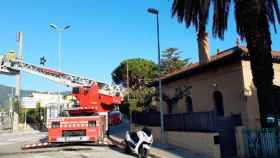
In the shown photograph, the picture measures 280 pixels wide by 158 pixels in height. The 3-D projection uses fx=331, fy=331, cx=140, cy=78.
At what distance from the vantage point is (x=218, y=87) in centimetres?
1972

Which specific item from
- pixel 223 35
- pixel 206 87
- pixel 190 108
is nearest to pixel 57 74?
pixel 190 108

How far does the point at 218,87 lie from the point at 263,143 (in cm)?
732

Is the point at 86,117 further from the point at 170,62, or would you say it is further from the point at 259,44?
the point at 170,62

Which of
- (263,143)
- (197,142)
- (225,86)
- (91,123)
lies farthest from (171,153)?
(225,86)

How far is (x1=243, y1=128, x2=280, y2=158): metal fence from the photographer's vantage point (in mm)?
12438

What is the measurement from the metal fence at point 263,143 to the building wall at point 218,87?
4635mm

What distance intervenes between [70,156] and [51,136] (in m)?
3.34

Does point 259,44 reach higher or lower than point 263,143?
higher

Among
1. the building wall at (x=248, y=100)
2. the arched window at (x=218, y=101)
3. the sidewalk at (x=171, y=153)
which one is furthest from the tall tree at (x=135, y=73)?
the sidewalk at (x=171, y=153)

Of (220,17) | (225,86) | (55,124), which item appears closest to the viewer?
(220,17)

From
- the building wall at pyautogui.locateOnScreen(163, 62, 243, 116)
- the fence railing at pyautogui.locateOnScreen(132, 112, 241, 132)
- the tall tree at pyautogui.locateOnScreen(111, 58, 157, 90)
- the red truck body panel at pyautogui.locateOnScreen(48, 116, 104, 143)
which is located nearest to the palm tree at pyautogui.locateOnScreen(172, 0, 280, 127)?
the fence railing at pyautogui.locateOnScreen(132, 112, 241, 132)

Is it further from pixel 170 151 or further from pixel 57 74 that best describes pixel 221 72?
pixel 57 74

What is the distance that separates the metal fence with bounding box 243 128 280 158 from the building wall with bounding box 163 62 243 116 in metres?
4.64

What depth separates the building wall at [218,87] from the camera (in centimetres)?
1792
